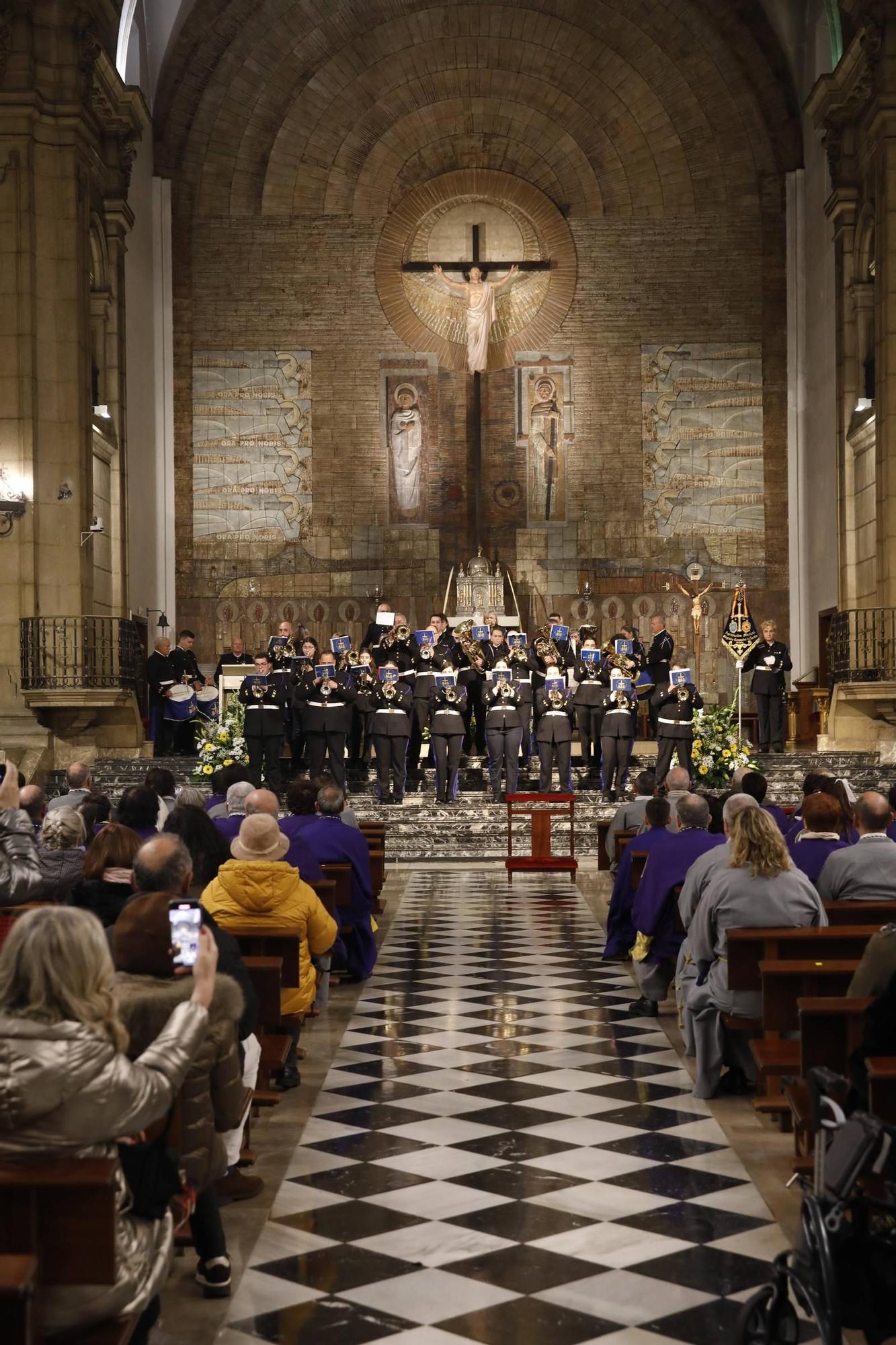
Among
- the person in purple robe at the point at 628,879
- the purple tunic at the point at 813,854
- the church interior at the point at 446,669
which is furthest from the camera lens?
the person in purple robe at the point at 628,879

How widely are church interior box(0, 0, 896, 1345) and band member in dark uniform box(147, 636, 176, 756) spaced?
92 millimetres

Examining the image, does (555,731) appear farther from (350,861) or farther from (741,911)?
(741,911)

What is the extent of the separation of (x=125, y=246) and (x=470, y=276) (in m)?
5.50

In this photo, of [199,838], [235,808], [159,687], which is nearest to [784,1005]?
[199,838]

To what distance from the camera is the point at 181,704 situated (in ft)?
63.7

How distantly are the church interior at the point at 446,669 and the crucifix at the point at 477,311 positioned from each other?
0.12m

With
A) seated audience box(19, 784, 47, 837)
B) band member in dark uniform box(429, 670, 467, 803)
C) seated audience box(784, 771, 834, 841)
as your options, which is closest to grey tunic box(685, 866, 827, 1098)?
seated audience box(784, 771, 834, 841)

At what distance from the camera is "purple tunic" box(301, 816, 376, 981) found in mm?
9148

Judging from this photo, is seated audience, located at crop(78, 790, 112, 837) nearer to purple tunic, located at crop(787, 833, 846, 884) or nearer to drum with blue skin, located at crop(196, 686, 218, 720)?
purple tunic, located at crop(787, 833, 846, 884)

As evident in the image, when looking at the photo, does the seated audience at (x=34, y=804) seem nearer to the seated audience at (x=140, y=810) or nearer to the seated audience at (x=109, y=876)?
the seated audience at (x=140, y=810)

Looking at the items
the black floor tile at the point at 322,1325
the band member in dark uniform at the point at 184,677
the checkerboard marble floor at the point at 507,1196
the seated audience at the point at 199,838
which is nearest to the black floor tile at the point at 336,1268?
the checkerboard marble floor at the point at 507,1196

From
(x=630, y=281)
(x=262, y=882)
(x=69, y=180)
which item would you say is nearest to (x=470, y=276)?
(x=630, y=281)

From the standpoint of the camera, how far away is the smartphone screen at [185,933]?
389cm

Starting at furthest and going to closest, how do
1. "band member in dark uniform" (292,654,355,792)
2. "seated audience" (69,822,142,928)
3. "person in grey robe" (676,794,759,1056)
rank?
1. "band member in dark uniform" (292,654,355,792)
2. "person in grey robe" (676,794,759,1056)
3. "seated audience" (69,822,142,928)
